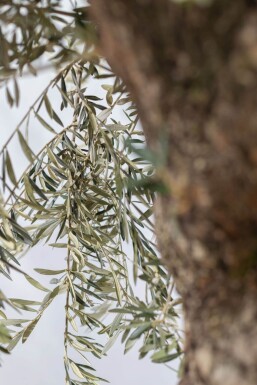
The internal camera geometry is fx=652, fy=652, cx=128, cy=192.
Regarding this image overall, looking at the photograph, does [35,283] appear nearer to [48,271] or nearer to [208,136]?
[48,271]

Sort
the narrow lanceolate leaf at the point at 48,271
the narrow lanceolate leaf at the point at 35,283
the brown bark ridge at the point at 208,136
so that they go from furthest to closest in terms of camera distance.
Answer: the narrow lanceolate leaf at the point at 48,271, the narrow lanceolate leaf at the point at 35,283, the brown bark ridge at the point at 208,136

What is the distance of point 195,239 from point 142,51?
Answer: 0.51 ft

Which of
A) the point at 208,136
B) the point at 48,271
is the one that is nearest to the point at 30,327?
the point at 48,271

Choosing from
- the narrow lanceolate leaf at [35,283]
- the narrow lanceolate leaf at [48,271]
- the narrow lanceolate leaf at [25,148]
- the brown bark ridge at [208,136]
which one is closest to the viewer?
the brown bark ridge at [208,136]

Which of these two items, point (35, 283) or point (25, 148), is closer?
point (25, 148)

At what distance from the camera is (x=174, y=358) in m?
0.80

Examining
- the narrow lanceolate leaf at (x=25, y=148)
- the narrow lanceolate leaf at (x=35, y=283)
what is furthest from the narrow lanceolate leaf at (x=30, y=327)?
the narrow lanceolate leaf at (x=25, y=148)

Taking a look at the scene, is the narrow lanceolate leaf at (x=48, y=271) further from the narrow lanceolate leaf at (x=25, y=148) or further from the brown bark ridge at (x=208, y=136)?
the brown bark ridge at (x=208, y=136)

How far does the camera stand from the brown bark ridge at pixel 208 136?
47 centimetres

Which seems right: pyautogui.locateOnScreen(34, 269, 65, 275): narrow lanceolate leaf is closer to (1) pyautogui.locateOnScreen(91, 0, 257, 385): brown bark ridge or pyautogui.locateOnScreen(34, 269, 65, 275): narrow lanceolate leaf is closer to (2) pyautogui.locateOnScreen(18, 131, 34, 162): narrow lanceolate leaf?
(2) pyautogui.locateOnScreen(18, 131, 34, 162): narrow lanceolate leaf

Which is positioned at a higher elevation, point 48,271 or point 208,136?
point 48,271

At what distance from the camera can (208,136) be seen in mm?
484

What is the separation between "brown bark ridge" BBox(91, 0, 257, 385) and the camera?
468 mm

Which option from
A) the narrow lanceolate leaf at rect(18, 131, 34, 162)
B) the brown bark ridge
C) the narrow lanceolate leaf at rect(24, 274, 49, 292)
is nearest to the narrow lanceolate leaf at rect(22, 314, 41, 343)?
the narrow lanceolate leaf at rect(24, 274, 49, 292)
